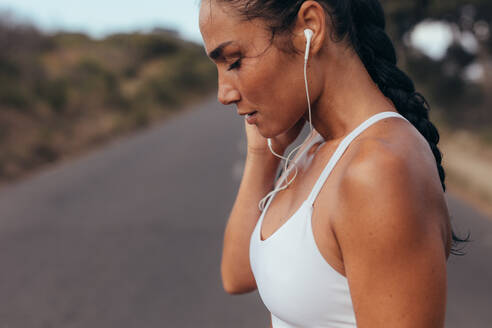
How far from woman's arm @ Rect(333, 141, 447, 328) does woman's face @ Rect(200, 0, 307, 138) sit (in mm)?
273

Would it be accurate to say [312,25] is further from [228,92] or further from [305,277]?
[305,277]

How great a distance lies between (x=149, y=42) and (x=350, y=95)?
38.2 meters

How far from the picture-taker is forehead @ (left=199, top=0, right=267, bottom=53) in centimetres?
107

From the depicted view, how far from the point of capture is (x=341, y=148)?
3.44ft

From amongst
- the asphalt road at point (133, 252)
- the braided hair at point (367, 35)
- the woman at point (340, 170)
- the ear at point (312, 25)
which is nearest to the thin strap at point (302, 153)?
the woman at point (340, 170)

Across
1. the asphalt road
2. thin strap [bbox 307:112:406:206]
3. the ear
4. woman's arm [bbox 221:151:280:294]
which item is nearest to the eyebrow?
the ear

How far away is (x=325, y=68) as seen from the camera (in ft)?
3.66

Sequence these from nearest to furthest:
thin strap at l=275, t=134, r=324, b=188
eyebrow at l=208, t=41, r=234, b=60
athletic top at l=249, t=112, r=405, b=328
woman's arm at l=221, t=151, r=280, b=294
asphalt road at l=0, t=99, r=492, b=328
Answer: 1. athletic top at l=249, t=112, r=405, b=328
2. eyebrow at l=208, t=41, r=234, b=60
3. thin strap at l=275, t=134, r=324, b=188
4. woman's arm at l=221, t=151, r=280, b=294
5. asphalt road at l=0, t=99, r=492, b=328

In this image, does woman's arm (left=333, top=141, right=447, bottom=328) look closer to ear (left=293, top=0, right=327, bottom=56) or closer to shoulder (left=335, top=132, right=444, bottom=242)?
shoulder (left=335, top=132, right=444, bottom=242)

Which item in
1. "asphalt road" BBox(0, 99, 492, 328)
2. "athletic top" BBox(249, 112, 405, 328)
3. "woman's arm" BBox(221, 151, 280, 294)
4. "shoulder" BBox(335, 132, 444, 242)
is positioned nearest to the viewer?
"shoulder" BBox(335, 132, 444, 242)

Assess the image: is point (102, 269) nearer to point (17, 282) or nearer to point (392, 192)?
point (17, 282)

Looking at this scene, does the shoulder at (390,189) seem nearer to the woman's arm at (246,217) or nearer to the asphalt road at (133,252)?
the woman's arm at (246,217)

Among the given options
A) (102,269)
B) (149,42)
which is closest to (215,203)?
(102,269)

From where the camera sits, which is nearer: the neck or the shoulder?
the shoulder
